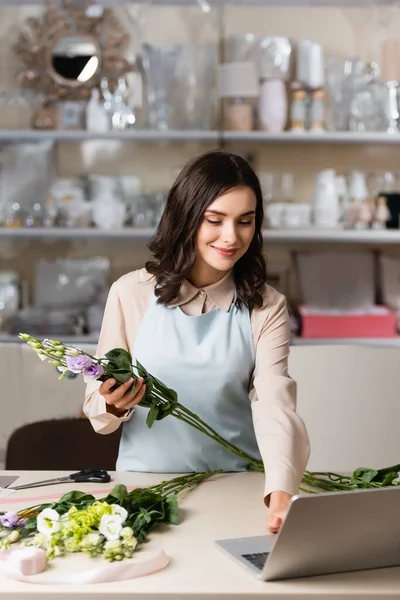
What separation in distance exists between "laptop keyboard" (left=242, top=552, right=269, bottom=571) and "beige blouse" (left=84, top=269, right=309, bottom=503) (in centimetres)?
23

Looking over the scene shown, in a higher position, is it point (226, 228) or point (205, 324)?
point (226, 228)

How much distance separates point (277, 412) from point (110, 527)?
1.57 ft

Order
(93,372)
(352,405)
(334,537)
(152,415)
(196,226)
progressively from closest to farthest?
(334,537) → (93,372) → (152,415) → (196,226) → (352,405)

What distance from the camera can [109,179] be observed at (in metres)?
3.93

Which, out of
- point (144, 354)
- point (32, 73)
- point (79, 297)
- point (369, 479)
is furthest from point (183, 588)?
point (32, 73)

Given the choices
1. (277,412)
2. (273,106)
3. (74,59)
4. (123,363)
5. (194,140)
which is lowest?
(277,412)

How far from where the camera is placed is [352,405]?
2232 mm

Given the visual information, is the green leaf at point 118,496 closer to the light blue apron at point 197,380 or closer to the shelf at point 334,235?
the light blue apron at point 197,380

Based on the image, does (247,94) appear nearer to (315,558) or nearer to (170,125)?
(170,125)

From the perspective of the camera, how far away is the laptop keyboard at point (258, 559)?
47.0 inches

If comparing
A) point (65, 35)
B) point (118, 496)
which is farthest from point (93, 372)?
point (65, 35)

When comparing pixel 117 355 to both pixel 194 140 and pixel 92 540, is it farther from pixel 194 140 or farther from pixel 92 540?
pixel 194 140

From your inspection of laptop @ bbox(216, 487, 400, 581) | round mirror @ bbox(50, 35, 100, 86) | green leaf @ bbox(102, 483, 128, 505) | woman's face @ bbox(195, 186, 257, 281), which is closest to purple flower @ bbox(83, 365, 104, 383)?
green leaf @ bbox(102, 483, 128, 505)

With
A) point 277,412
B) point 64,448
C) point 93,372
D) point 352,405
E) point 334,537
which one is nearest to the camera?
point 334,537
